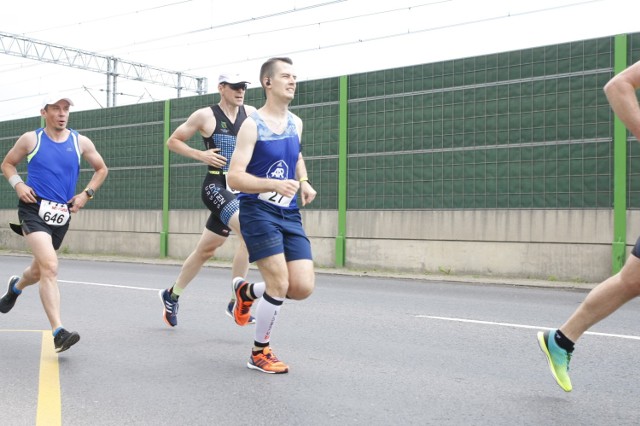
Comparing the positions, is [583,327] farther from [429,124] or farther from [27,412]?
[429,124]

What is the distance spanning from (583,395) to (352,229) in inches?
451

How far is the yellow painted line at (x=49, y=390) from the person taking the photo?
4209mm

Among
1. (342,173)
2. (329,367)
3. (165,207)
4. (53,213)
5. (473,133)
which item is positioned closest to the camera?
(329,367)

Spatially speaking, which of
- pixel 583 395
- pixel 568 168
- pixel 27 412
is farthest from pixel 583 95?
pixel 27 412

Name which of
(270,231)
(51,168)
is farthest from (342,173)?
(270,231)

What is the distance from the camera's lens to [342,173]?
16.2 m

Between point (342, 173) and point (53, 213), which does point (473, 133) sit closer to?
point (342, 173)

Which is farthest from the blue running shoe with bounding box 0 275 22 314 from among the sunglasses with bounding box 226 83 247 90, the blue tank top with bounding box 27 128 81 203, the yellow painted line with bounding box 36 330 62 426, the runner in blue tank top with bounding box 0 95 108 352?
the sunglasses with bounding box 226 83 247 90

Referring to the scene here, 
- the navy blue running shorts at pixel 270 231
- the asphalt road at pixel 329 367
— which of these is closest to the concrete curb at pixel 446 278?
the asphalt road at pixel 329 367

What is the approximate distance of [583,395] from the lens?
15.2ft

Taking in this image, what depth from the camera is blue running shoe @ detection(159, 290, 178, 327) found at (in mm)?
7259

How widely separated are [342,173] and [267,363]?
36.3 feet

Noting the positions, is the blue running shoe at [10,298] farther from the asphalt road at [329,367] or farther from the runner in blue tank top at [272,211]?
the runner in blue tank top at [272,211]

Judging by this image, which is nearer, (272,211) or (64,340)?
(272,211)
